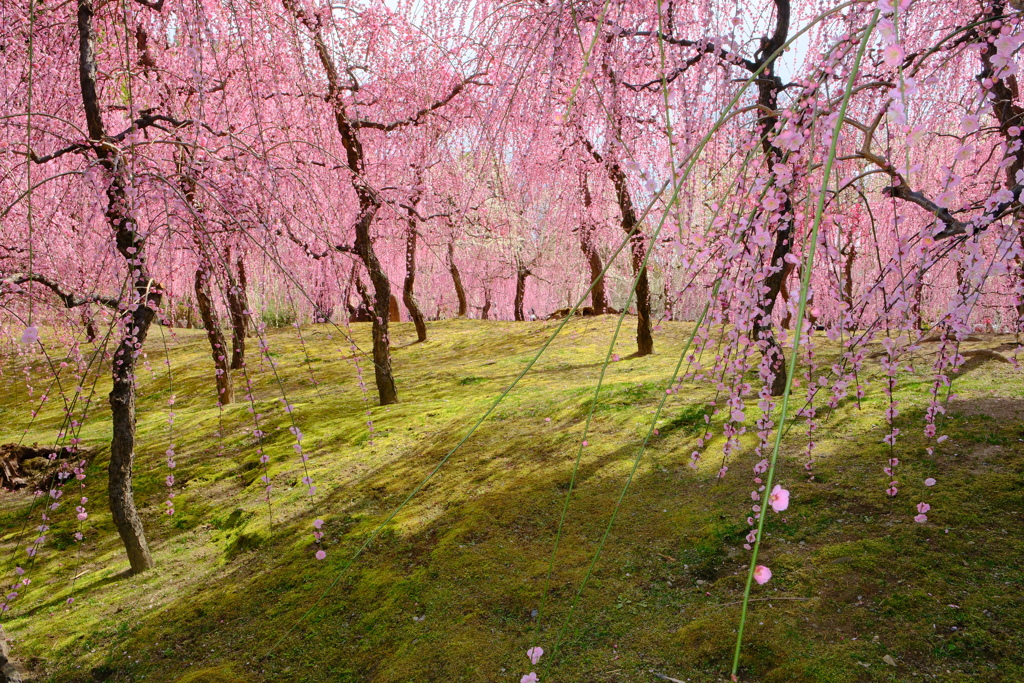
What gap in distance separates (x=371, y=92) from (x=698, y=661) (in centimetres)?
613

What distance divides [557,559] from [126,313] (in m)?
2.86

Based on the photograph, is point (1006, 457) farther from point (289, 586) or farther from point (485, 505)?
point (289, 586)

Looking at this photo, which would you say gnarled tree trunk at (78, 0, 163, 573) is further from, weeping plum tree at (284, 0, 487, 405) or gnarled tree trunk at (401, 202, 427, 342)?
gnarled tree trunk at (401, 202, 427, 342)

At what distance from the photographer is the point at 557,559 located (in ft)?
11.7

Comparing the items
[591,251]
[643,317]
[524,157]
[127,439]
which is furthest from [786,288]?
[127,439]

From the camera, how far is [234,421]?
6840mm

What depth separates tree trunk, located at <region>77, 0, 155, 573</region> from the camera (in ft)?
11.3

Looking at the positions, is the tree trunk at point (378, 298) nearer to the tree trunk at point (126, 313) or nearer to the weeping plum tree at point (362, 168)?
the weeping plum tree at point (362, 168)

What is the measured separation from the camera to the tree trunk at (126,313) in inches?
136

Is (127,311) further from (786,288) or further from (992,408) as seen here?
(786,288)

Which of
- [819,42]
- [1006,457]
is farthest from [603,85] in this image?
[1006,457]

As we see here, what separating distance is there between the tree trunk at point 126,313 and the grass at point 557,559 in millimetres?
468

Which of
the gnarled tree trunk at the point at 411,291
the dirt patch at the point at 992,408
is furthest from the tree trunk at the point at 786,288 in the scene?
the gnarled tree trunk at the point at 411,291

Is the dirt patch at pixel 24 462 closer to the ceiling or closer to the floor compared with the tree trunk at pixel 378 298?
closer to the floor
